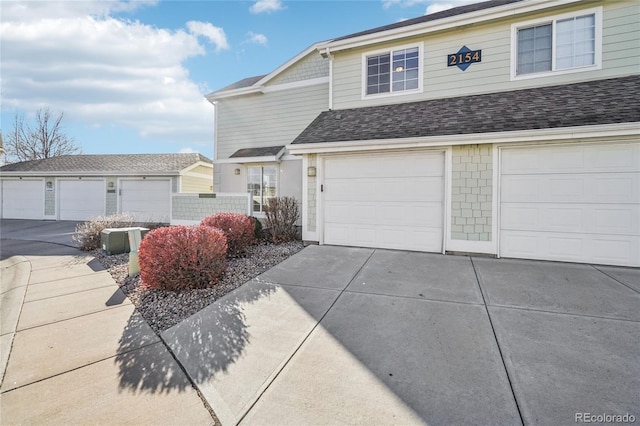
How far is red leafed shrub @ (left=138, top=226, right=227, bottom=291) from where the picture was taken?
454 cm

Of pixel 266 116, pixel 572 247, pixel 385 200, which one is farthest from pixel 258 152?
pixel 572 247

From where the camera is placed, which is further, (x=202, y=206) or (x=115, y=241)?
(x=202, y=206)

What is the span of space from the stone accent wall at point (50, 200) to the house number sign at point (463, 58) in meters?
20.6

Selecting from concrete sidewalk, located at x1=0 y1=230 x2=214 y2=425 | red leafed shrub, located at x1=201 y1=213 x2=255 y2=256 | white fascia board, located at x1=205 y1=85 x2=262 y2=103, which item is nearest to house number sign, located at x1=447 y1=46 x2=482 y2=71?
red leafed shrub, located at x1=201 y1=213 x2=255 y2=256

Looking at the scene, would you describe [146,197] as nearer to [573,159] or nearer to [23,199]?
[23,199]

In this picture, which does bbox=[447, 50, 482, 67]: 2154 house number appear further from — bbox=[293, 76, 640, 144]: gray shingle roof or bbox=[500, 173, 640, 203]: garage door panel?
bbox=[500, 173, 640, 203]: garage door panel

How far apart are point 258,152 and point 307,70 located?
145 inches

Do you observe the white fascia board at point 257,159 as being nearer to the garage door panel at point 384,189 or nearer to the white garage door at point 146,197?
the garage door panel at point 384,189

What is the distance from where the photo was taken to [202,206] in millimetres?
9469

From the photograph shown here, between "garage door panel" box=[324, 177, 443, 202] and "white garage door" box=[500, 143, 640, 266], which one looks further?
"garage door panel" box=[324, 177, 443, 202]

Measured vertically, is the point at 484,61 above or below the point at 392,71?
below

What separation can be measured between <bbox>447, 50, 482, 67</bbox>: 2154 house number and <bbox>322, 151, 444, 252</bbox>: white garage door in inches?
119

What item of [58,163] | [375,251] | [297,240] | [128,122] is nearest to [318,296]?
[375,251]

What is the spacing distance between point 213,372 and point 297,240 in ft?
18.6
